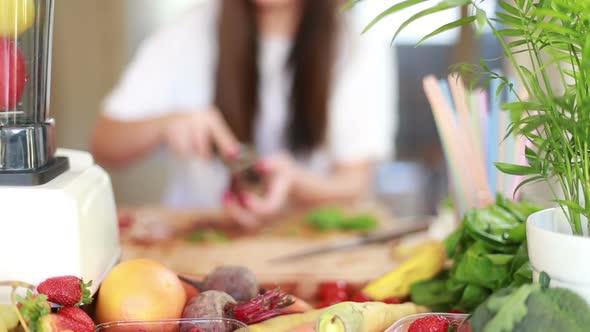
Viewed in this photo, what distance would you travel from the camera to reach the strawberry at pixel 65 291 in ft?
2.14

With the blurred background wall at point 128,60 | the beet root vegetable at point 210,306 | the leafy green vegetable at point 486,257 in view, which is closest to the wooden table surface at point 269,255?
the leafy green vegetable at point 486,257

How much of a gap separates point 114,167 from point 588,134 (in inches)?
92.3

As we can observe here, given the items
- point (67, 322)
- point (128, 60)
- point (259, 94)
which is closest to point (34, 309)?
point (67, 322)

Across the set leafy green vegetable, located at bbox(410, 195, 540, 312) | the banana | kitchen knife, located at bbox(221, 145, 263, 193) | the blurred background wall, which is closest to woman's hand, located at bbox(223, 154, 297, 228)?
kitchen knife, located at bbox(221, 145, 263, 193)

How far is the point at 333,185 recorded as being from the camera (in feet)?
8.13

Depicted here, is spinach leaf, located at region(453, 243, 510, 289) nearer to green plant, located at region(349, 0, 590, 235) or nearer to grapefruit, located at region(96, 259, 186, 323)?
green plant, located at region(349, 0, 590, 235)

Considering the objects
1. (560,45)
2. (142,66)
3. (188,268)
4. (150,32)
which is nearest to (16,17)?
(560,45)

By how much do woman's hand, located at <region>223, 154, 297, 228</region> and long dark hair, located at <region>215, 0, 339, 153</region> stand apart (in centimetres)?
18

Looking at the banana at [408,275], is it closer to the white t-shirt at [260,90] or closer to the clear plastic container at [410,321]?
the clear plastic container at [410,321]

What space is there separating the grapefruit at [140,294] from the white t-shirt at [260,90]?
5.91ft

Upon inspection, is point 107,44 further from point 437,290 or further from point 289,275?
point 437,290

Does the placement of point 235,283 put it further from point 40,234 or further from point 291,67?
point 291,67

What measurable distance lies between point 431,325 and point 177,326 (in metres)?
0.24

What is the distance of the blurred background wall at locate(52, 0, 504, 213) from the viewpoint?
2.72 metres
